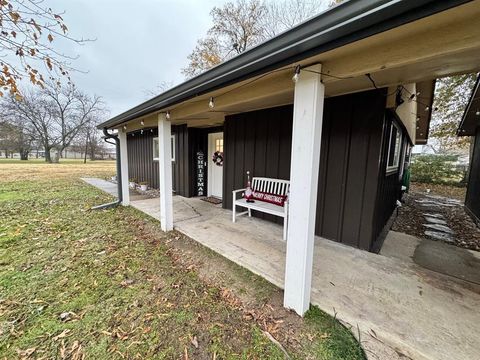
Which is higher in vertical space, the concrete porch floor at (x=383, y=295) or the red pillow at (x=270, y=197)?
A: the red pillow at (x=270, y=197)

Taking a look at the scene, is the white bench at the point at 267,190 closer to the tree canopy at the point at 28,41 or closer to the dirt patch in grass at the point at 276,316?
the dirt patch in grass at the point at 276,316

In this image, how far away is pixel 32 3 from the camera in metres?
2.24

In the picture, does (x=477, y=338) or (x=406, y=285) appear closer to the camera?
(x=477, y=338)

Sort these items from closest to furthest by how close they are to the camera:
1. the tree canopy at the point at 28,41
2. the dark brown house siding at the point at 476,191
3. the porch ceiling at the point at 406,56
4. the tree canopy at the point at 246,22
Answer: the porch ceiling at the point at 406,56 < the tree canopy at the point at 28,41 < the dark brown house siding at the point at 476,191 < the tree canopy at the point at 246,22

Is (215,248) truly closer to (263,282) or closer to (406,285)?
(263,282)

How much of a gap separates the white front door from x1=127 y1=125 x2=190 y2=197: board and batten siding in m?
0.68

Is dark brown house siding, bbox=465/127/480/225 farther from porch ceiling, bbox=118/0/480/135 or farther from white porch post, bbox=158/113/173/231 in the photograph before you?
white porch post, bbox=158/113/173/231

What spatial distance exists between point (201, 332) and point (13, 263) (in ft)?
9.34

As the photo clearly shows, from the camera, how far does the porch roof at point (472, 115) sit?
3.48 m

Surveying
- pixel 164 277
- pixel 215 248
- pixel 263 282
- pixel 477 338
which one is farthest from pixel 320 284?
pixel 164 277

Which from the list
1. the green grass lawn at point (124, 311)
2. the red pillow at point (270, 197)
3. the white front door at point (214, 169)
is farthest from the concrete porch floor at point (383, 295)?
the white front door at point (214, 169)

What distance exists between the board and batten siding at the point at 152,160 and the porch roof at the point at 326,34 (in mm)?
4406

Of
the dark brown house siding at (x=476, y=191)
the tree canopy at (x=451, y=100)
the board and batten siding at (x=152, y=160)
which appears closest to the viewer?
the dark brown house siding at (x=476, y=191)

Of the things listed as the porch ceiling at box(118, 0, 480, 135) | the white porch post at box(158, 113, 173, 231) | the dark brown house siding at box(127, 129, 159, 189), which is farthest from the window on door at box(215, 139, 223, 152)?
the porch ceiling at box(118, 0, 480, 135)
